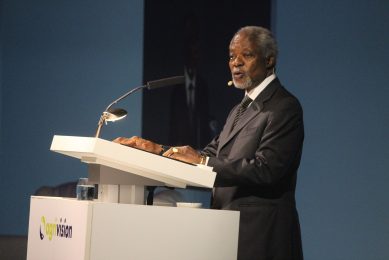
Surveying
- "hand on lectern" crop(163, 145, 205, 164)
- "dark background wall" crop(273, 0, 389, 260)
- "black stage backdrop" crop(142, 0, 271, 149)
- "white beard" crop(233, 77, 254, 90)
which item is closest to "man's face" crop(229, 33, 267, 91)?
"white beard" crop(233, 77, 254, 90)

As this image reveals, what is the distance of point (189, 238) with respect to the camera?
212 centimetres

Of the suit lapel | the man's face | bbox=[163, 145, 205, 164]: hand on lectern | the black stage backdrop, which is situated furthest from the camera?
the black stage backdrop

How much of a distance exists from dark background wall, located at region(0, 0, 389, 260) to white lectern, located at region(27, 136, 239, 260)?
254 cm

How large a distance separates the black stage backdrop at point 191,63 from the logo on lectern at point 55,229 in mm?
2860

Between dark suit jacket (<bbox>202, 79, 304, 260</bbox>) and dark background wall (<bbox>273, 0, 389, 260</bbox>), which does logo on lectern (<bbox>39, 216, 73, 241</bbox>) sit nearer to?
dark suit jacket (<bbox>202, 79, 304, 260</bbox>)

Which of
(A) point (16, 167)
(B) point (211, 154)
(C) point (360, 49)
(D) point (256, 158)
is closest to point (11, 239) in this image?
(A) point (16, 167)

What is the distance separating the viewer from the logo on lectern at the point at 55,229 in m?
2.02

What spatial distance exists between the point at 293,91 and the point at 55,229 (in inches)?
115

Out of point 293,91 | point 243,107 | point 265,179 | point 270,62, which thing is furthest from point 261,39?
point 293,91

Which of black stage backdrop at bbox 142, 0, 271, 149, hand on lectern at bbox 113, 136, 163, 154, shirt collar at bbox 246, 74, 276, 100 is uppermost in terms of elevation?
black stage backdrop at bbox 142, 0, 271, 149

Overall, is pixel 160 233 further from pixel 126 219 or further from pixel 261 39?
pixel 261 39

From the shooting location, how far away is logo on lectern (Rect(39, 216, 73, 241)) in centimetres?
202

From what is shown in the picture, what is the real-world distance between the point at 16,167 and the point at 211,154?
254cm

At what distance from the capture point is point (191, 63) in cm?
514
